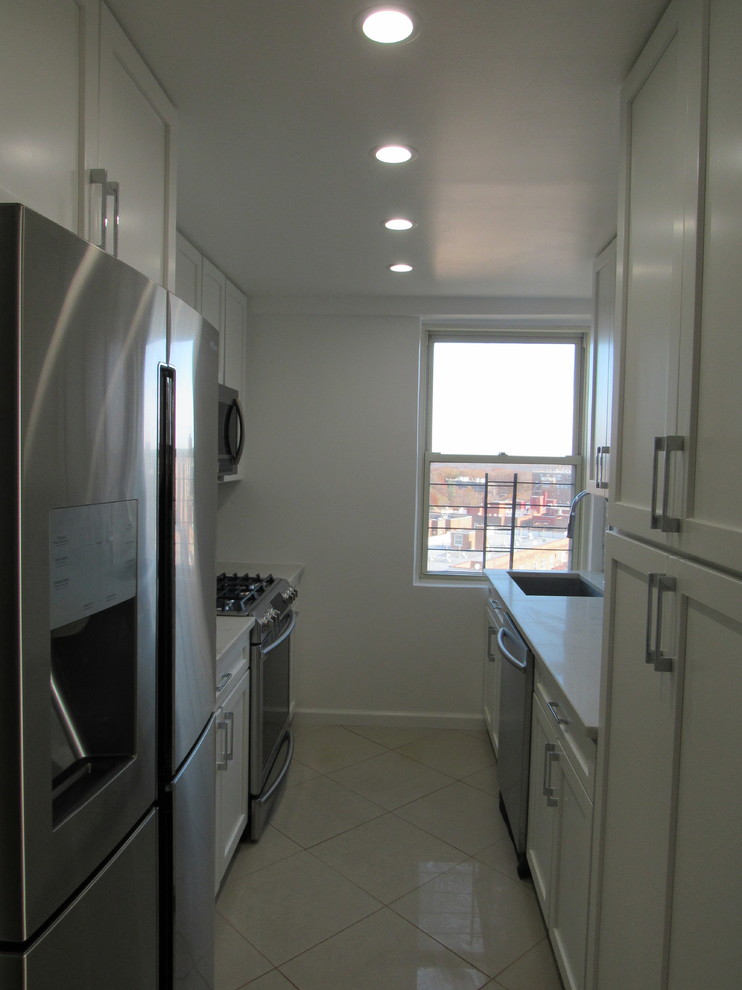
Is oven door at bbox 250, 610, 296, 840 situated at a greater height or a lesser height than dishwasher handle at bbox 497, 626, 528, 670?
lesser

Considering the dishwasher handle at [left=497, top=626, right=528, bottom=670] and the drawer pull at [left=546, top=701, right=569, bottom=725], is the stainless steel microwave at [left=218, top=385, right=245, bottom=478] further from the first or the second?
the drawer pull at [left=546, top=701, right=569, bottom=725]

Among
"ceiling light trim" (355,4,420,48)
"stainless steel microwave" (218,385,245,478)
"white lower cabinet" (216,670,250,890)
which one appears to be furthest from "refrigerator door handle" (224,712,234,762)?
"ceiling light trim" (355,4,420,48)

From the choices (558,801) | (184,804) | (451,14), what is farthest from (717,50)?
(558,801)

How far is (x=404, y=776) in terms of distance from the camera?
3324 mm

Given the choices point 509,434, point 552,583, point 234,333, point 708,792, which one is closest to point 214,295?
point 234,333

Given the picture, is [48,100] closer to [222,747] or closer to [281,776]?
[222,747]

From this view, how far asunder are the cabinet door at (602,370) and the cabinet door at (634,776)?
101cm

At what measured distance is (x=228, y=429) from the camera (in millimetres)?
3086

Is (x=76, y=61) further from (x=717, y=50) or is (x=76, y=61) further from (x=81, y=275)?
(x=717, y=50)

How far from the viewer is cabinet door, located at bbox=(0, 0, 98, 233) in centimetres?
99

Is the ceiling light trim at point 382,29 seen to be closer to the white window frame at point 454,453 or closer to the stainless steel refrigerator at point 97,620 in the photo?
the stainless steel refrigerator at point 97,620

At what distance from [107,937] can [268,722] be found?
1899 mm

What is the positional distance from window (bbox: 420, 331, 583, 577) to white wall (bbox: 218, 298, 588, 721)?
0.28 metres

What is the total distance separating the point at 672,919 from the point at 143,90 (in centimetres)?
191
